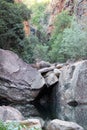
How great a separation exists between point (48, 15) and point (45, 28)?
337cm

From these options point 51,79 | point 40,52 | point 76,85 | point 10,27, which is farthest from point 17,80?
point 40,52

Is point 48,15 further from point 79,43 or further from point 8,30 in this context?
point 8,30

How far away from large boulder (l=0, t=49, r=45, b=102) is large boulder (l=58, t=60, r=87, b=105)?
5.38 ft

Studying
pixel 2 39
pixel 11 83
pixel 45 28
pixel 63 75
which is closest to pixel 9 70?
pixel 11 83

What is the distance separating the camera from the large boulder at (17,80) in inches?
670

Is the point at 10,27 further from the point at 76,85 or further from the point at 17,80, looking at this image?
the point at 76,85

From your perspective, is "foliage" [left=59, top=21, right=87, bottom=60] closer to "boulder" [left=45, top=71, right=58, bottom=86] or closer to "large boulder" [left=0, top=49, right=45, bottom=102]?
"boulder" [left=45, top=71, right=58, bottom=86]

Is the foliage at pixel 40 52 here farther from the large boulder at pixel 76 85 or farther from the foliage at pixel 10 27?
the large boulder at pixel 76 85

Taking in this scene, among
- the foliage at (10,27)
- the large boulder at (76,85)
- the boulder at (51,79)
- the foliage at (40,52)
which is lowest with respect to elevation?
the large boulder at (76,85)

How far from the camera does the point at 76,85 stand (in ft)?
52.1

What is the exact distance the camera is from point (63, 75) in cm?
1747

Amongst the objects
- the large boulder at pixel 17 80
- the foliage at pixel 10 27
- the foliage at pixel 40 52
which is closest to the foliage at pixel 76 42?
the foliage at pixel 10 27

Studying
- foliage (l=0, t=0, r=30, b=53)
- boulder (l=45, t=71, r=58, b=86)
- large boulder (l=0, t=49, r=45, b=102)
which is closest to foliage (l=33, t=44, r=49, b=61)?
foliage (l=0, t=0, r=30, b=53)

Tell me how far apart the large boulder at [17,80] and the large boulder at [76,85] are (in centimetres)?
164
